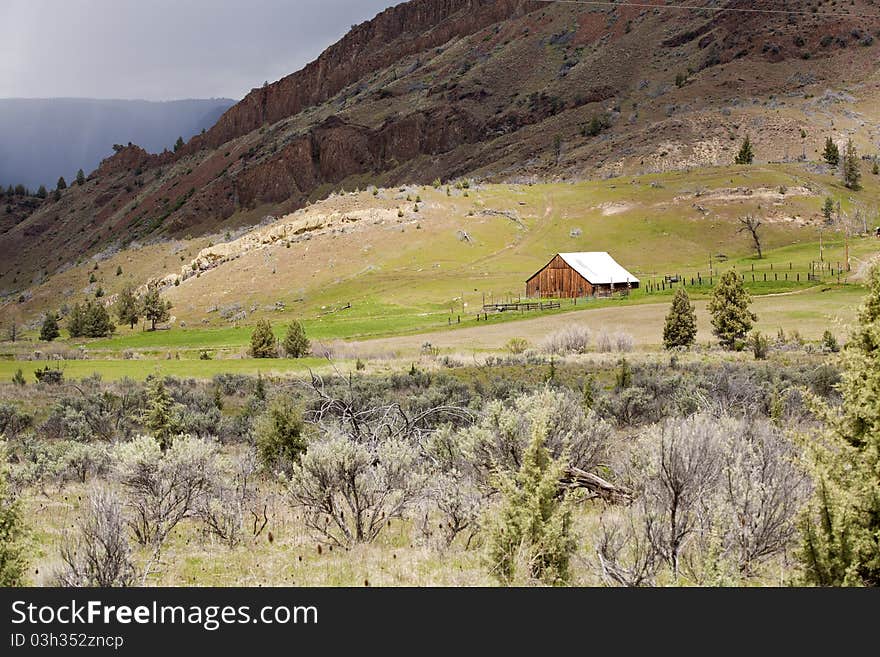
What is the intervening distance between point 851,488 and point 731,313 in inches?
1275

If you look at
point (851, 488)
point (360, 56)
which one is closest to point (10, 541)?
point (851, 488)

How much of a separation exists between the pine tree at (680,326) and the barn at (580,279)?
20043 mm

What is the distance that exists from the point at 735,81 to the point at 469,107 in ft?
154

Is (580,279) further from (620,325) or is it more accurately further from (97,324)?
(97,324)

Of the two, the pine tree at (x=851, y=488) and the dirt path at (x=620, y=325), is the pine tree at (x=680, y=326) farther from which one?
the pine tree at (x=851, y=488)

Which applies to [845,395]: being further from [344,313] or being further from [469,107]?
[469,107]

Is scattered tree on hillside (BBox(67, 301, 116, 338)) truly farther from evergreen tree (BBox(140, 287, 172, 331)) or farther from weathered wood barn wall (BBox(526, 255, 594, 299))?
weathered wood barn wall (BBox(526, 255, 594, 299))

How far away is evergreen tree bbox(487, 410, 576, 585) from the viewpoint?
6297mm

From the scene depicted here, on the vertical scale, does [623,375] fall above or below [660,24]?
below

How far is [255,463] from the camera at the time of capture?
43.9 feet

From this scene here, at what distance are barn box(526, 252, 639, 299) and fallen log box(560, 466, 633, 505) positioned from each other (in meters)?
48.2

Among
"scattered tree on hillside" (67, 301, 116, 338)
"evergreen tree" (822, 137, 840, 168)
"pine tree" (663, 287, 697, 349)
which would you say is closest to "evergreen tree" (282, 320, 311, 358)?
"pine tree" (663, 287, 697, 349)

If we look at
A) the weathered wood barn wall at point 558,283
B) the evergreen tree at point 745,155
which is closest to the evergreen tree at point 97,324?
the weathered wood barn wall at point 558,283
